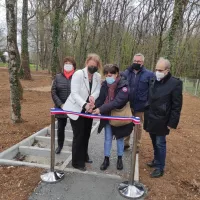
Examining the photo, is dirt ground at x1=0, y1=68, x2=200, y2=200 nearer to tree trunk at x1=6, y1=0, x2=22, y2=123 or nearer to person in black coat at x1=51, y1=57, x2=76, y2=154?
tree trunk at x1=6, y1=0, x2=22, y2=123

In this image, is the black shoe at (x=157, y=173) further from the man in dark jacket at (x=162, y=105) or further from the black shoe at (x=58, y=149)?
the black shoe at (x=58, y=149)

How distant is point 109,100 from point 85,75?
0.60 meters

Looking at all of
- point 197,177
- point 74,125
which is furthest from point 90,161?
point 197,177

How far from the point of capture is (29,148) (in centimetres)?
508

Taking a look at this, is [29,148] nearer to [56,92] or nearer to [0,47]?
[56,92]

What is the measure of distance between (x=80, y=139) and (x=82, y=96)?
76 cm

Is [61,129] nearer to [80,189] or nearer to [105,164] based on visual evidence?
[105,164]

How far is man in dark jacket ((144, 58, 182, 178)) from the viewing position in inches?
155

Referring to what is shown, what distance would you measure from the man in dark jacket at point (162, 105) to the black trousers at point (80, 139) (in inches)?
43.8

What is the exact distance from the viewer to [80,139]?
420cm

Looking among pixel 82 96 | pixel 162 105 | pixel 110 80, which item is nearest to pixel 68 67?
pixel 82 96

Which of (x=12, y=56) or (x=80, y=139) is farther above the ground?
(x=12, y=56)

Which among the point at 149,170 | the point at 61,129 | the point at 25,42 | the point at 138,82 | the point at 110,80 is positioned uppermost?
the point at 25,42

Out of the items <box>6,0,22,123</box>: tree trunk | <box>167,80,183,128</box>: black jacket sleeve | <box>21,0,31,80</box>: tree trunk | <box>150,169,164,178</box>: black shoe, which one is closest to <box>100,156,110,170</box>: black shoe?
<box>150,169,164,178</box>: black shoe
